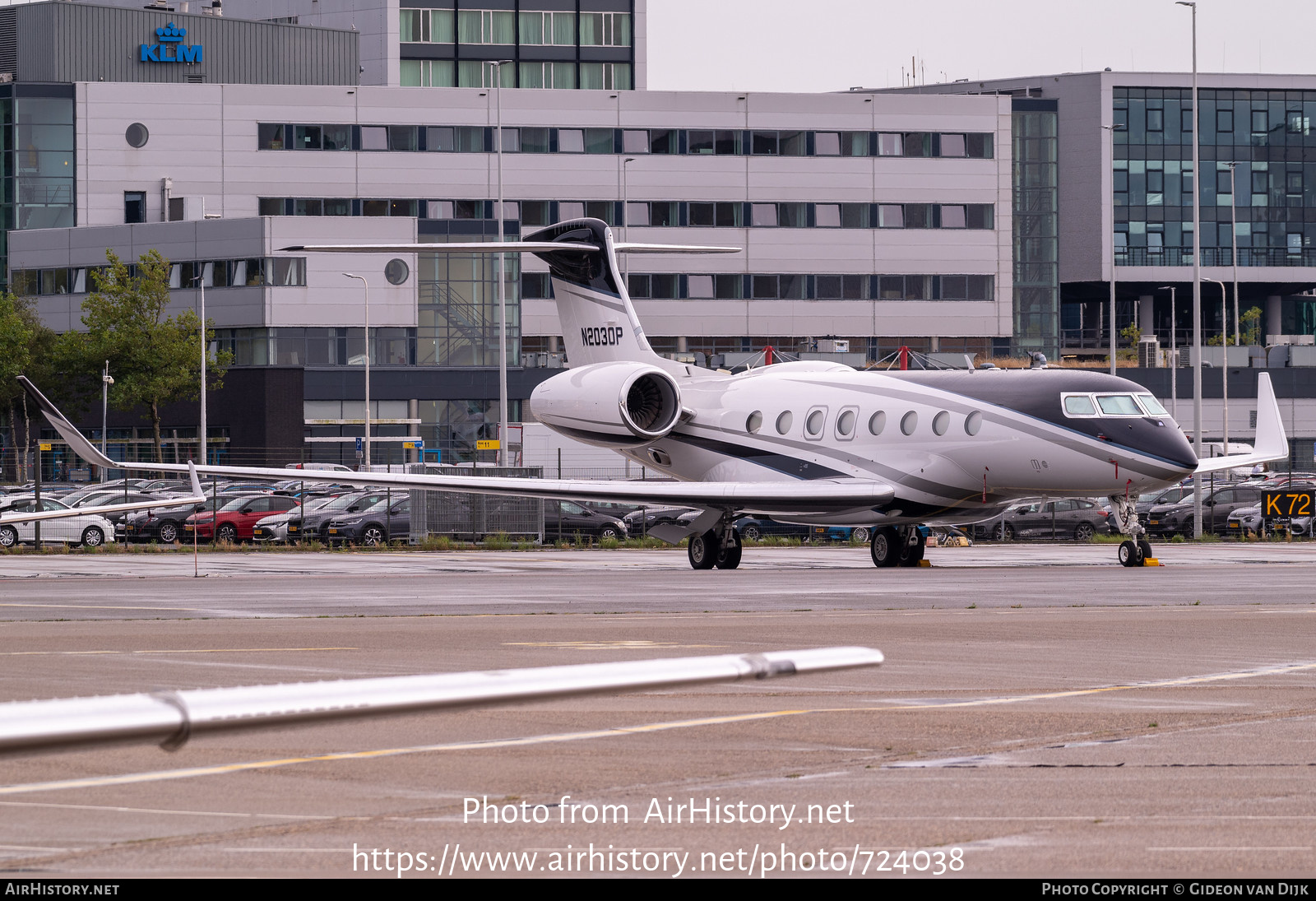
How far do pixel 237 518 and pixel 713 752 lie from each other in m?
39.2

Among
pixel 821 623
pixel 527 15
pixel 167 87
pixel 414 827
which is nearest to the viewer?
pixel 414 827

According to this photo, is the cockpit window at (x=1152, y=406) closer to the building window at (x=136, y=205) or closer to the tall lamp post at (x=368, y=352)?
the tall lamp post at (x=368, y=352)

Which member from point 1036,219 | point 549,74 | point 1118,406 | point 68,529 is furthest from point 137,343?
point 1036,219

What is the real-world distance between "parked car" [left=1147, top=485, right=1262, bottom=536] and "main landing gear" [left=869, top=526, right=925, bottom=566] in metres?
19.8

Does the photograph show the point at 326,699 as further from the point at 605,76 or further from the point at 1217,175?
the point at 1217,175

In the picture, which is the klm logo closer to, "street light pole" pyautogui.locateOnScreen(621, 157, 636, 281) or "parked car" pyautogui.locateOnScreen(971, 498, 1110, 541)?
"street light pole" pyautogui.locateOnScreen(621, 157, 636, 281)

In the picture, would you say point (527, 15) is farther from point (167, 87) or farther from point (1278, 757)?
point (1278, 757)

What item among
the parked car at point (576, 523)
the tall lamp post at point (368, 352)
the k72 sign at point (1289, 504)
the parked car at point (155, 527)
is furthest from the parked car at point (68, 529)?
the tall lamp post at point (368, 352)

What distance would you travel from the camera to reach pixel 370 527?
4394cm

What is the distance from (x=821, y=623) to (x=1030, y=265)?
110m

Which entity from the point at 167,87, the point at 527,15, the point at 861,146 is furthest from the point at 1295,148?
the point at 167,87

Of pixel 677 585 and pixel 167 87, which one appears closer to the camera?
pixel 677 585

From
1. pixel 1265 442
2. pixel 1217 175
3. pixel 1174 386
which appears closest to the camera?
pixel 1265 442

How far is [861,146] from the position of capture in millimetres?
99438
